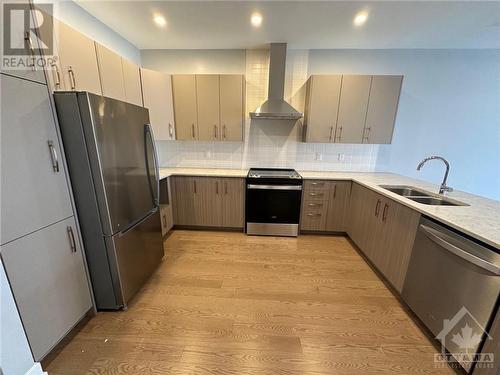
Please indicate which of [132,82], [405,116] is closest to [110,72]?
[132,82]

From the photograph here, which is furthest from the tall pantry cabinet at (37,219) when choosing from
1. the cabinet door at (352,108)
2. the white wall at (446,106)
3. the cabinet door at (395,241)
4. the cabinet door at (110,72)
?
the white wall at (446,106)

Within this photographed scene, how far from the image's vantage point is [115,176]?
154cm

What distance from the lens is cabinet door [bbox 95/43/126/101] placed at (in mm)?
1815

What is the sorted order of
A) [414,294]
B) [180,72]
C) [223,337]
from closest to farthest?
[223,337]
[414,294]
[180,72]

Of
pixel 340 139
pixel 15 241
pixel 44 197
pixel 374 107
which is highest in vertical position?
pixel 374 107

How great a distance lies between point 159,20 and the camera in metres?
2.20

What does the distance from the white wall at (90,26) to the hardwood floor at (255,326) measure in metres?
2.63

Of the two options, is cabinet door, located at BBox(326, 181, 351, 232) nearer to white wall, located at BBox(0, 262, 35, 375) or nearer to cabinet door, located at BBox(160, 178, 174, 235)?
cabinet door, located at BBox(160, 178, 174, 235)

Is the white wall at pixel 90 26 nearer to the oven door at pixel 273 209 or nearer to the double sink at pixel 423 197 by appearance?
the oven door at pixel 273 209

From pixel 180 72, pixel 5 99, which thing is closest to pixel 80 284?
pixel 5 99

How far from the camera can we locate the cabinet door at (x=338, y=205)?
286cm

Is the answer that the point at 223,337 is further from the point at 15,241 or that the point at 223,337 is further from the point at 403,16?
the point at 403,16

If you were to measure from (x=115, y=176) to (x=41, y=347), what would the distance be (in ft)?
3.74

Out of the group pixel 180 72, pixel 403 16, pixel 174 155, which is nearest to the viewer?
pixel 403 16
